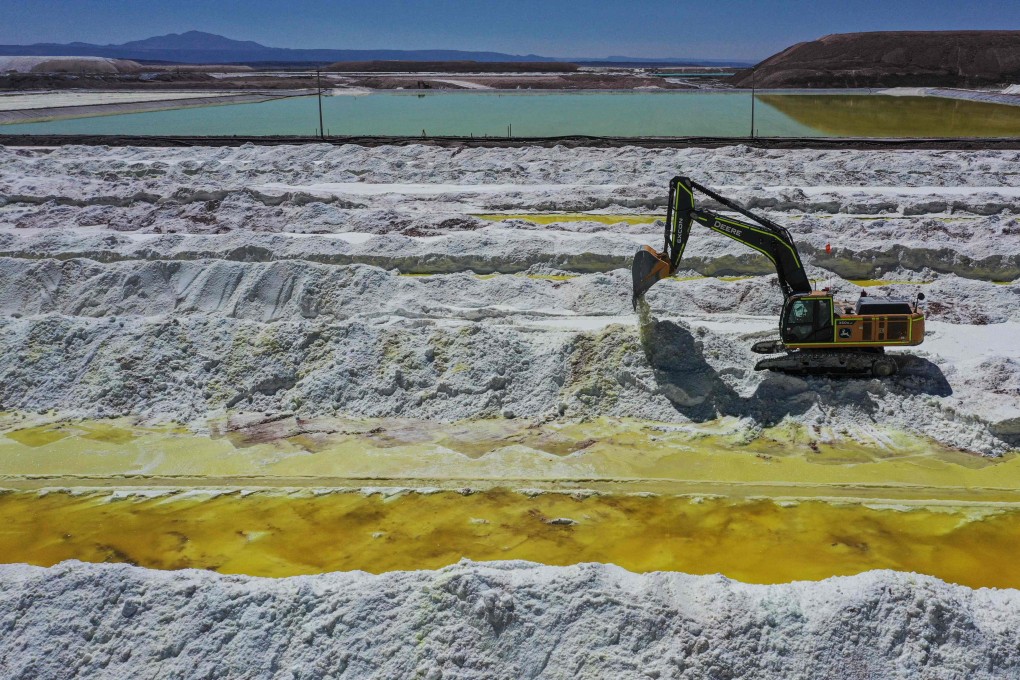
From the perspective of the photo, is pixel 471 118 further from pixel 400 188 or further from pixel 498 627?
pixel 498 627

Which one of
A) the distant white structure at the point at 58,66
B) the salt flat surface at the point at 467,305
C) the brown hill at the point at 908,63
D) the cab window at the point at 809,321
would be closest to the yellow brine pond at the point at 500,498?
the salt flat surface at the point at 467,305

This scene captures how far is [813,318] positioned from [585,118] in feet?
92.1

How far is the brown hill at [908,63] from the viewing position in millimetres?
47188

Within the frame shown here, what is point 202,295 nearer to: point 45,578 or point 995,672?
point 45,578

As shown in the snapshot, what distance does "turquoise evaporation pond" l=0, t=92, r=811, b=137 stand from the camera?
30.8 metres

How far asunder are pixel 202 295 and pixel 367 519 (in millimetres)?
5951

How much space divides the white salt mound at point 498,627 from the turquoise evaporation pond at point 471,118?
24605 millimetres

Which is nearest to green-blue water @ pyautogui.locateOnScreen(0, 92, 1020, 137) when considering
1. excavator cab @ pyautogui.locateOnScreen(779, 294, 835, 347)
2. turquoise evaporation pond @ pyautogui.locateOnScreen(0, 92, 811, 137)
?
turquoise evaporation pond @ pyautogui.locateOnScreen(0, 92, 811, 137)

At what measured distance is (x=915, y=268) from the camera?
43.5 feet

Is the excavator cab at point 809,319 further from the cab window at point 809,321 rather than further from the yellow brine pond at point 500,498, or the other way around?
the yellow brine pond at point 500,498

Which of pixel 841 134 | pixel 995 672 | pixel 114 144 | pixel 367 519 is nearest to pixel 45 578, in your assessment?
pixel 367 519

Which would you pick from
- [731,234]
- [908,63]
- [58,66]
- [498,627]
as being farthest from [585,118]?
[58,66]

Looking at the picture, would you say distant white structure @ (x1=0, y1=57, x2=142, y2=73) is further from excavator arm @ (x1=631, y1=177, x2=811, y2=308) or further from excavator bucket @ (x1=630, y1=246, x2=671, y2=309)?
excavator arm @ (x1=631, y1=177, x2=811, y2=308)

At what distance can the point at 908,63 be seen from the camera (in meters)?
50.0
